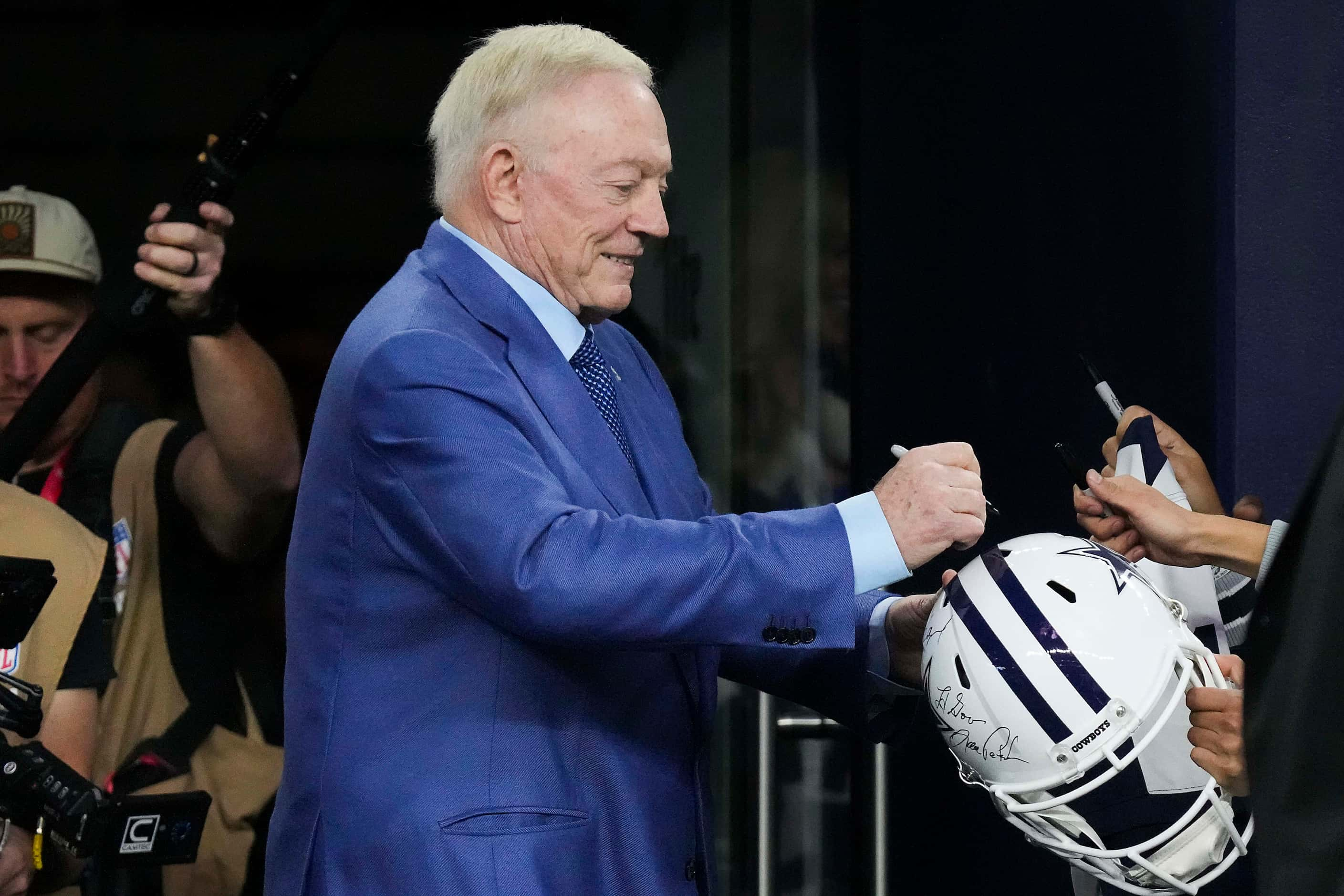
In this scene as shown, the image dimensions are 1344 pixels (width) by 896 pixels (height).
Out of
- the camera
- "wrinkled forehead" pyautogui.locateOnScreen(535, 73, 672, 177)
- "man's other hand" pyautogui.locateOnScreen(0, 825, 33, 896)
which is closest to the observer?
"wrinkled forehead" pyautogui.locateOnScreen(535, 73, 672, 177)

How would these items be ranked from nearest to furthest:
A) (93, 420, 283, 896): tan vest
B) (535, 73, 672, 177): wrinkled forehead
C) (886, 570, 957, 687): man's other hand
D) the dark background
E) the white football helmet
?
the white football helmet < (535, 73, 672, 177): wrinkled forehead < (886, 570, 957, 687): man's other hand < the dark background < (93, 420, 283, 896): tan vest

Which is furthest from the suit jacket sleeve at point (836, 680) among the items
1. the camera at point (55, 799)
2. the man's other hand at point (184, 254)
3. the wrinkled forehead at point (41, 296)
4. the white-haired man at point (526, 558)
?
the wrinkled forehead at point (41, 296)

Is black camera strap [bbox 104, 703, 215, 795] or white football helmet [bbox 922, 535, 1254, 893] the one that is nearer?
white football helmet [bbox 922, 535, 1254, 893]

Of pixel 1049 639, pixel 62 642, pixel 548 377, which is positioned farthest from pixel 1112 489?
pixel 62 642

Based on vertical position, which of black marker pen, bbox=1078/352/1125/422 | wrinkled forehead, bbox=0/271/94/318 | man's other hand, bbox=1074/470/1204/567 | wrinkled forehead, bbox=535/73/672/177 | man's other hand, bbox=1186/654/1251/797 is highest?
wrinkled forehead, bbox=535/73/672/177

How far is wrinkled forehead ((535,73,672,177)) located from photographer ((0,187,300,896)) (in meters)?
1.11

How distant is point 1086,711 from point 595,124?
2.77 ft

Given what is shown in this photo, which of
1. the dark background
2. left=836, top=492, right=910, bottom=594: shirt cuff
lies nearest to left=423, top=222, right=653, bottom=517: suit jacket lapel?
left=836, top=492, right=910, bottom=594: shirt cuff

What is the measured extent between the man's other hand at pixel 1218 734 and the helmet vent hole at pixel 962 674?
0.23m

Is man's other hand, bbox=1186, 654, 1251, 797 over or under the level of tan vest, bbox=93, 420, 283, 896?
over

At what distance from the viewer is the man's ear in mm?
1826

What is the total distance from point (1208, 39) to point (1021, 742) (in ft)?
3.75

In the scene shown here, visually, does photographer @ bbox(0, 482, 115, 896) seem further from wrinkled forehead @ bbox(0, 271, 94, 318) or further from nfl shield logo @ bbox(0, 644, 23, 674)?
wrinkled forehead @ bbox(0, 271, 94, 318)

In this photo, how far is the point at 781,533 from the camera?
64.5 inches
